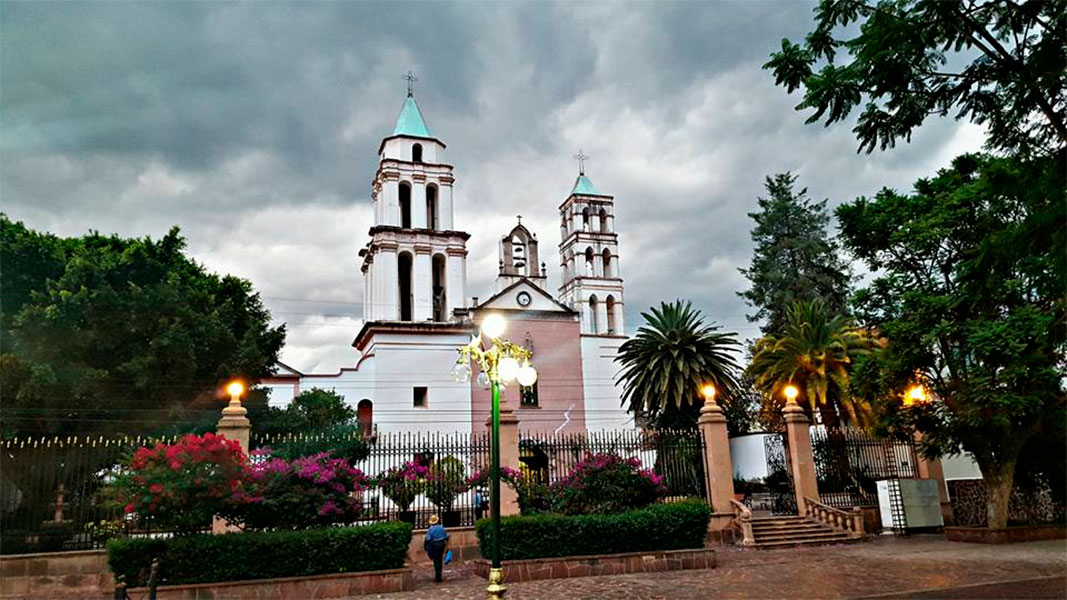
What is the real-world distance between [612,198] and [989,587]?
152ft

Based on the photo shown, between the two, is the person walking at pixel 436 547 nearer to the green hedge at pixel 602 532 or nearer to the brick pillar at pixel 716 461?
the green hedge at pixel 602 532

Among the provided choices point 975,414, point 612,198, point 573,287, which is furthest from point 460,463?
point 612,198

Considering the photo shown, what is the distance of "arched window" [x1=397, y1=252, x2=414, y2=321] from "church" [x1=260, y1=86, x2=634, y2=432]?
2.5 inches

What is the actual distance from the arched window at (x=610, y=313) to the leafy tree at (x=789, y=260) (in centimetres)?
1127

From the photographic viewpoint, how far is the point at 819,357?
26875 millimetres

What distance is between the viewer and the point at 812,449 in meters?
21.5

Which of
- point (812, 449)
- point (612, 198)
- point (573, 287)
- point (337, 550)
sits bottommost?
point (337, 550)

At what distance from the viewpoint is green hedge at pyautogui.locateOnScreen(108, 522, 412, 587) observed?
1189cm

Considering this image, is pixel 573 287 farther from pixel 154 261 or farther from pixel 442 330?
pixel 154 261

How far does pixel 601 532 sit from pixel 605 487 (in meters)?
1.02

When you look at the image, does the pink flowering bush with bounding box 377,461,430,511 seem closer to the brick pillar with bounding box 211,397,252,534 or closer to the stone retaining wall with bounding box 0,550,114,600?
the brick pillar with bounding box 211,397,252,534

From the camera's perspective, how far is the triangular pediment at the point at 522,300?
133ft

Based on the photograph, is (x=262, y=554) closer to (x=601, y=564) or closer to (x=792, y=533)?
(x=601, y=564)

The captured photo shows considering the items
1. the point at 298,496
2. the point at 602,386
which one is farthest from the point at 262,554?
the point at 602,386
